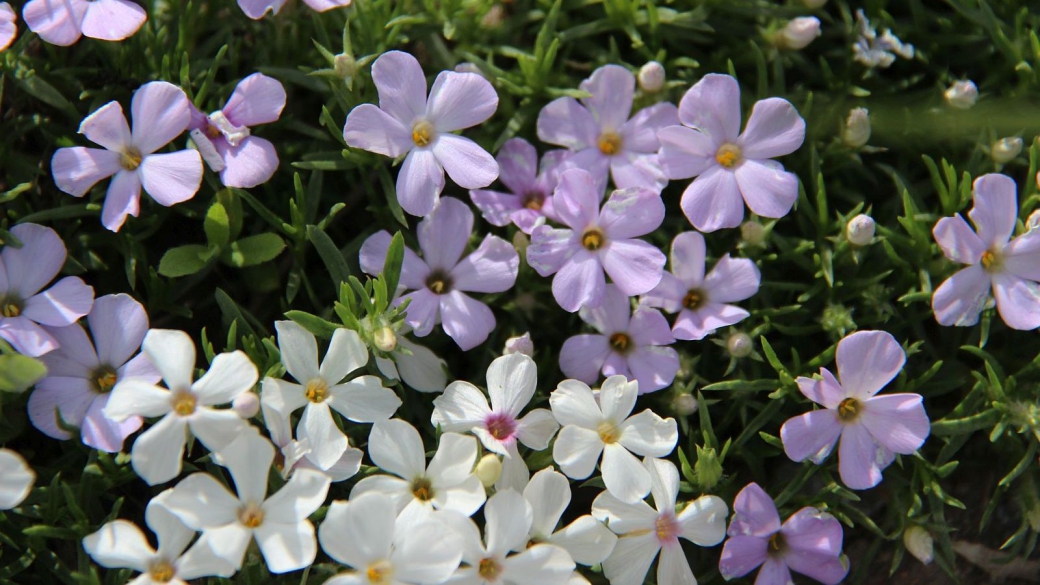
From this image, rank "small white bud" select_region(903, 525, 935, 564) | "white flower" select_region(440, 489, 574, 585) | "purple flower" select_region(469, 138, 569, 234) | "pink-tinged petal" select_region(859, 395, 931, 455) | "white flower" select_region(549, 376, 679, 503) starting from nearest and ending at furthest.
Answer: "white flower" select_region(440, 489, 574, 585), "white flower" select_region(549, 376, 679, 503), "pink-tinged petal" select_region(859, 395, 931, 455), "small white bud" select_region(903, 525, 935, 564), "purple flower" select_region(469, 138, 569, 234)

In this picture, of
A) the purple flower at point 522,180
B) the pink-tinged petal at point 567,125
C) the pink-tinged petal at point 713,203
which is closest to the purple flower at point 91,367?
the purple flower at point 522,180

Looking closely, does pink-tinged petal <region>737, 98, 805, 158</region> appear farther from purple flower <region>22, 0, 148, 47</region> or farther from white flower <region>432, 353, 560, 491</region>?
purple flower <region>22, 0, 148, 47</region>

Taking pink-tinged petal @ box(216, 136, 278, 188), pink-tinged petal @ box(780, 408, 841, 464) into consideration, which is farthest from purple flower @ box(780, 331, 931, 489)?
pink-tinged petal @ box(216, 136, 278, 188)

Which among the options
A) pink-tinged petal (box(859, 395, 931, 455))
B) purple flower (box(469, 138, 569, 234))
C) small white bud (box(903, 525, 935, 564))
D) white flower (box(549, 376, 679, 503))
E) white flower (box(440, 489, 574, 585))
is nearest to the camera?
white flower (box(440, 489, 574, 585))

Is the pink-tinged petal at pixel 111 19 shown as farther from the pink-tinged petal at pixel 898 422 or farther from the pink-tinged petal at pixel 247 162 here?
the pink-tinged petal at pixel 898 422

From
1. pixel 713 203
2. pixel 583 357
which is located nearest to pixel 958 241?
pixel 713 203

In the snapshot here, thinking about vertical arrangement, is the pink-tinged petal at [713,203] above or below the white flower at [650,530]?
above

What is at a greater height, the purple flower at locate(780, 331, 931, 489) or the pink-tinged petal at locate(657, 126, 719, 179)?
the pink-tinged petal at locate(657, 126, 719, 179)

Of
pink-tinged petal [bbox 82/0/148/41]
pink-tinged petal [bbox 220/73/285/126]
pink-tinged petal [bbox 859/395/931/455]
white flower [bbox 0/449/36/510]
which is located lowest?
pink-tinged petal [bbox 859/395/931/455]
